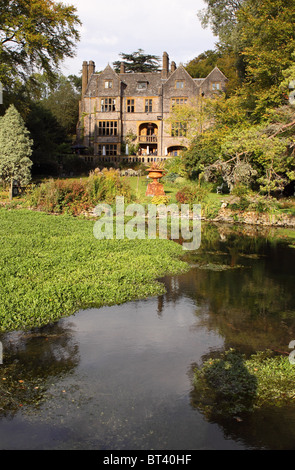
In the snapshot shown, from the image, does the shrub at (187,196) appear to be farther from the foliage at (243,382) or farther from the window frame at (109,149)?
the window frame at (109,149)

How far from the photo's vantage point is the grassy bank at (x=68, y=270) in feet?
28.0

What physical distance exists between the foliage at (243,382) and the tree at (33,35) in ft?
93.6

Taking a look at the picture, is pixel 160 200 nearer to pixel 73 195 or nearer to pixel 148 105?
pixel 73 195

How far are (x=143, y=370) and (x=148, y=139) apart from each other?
49.5 m

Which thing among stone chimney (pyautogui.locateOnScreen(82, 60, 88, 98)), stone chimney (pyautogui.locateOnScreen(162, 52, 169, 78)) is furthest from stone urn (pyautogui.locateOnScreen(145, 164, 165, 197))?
stone chimney (pyautogui.locateOnScreen(82, 60, 88, 98))

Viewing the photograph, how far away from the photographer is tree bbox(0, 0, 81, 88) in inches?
1217

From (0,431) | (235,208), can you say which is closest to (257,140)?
(235,208)

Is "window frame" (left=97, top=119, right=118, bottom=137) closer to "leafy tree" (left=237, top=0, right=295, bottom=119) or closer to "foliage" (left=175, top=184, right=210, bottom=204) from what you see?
"leafy tree" (left=237, top=0, right=295, bottom=119)

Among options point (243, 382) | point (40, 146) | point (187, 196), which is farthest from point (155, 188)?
point (243, 382)

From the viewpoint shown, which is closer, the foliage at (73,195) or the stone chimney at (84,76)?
the foliage at (73,195)

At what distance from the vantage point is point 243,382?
253 inches

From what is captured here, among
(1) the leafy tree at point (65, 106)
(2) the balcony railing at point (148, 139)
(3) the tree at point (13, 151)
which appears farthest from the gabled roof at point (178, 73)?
(3) the tree at point (13, 151)

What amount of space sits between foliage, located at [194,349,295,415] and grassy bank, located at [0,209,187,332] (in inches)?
130
